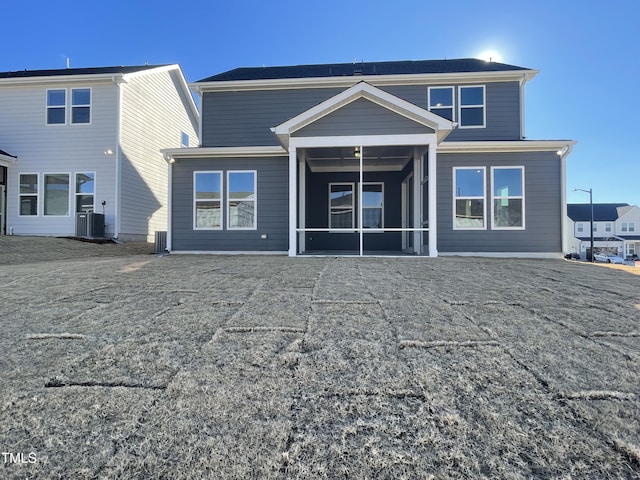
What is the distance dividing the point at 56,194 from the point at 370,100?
12.3 m

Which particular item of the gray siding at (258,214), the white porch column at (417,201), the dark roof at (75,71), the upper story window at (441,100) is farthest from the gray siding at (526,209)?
the dark roof at (75,71)

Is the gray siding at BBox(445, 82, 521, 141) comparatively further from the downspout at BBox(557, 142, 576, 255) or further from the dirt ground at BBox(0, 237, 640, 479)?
the dirt ground at BBox(0, 237, 640, 479)

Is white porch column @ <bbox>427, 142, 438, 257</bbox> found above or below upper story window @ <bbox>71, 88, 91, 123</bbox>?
A: below

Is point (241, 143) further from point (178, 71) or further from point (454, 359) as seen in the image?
point (454, 359)

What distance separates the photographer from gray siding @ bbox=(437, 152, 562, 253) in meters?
9.14

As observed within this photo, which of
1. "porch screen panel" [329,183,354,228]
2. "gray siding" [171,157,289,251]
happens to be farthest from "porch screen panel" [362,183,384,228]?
"gray siding" [171,157,289,251]

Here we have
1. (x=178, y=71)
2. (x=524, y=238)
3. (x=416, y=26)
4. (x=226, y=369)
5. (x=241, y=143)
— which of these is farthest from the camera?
(x=178, y=71)

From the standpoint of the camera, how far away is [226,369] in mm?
2254

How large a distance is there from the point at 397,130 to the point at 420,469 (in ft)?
25.6

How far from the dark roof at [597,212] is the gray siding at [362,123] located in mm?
49938

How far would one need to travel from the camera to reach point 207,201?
390 inches

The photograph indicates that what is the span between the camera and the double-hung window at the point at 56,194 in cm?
1284

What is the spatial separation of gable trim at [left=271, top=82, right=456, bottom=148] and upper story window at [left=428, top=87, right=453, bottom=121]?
3.68 metres

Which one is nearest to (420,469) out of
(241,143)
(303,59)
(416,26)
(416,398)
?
(416,398)
